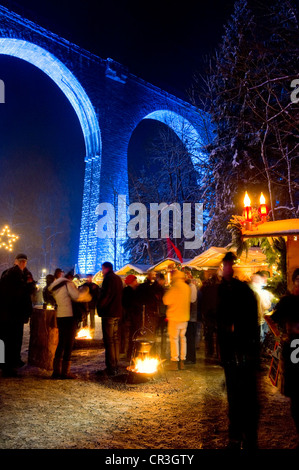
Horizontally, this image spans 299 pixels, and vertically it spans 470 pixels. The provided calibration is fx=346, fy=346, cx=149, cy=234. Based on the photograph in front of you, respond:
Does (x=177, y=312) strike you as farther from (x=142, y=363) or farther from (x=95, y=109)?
(x=95, y=109)

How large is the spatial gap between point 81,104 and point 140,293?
1778 centimetres

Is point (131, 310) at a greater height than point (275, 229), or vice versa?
point (275, 229)

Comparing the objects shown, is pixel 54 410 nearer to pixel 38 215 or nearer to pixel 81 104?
pixel 81 104

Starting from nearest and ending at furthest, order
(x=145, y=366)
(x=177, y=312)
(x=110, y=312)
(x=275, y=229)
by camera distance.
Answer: (x=275, y=229) → (x=145, y=366) → (x=110, y=312) → (x=177, y=312)

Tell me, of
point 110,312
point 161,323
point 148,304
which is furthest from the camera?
point 161,323

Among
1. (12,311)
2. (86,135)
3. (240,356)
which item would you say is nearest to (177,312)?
(12,311)

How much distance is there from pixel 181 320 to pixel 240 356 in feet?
11.2

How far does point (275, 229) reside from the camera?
5742 mm

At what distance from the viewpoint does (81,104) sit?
2188 centimetres

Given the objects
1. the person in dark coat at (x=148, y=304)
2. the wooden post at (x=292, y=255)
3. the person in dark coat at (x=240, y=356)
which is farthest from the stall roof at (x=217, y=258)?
the person in dark coat at (x=240, y=356)

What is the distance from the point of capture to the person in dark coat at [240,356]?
10.5 feet

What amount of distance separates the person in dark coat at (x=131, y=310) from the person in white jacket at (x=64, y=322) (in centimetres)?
179

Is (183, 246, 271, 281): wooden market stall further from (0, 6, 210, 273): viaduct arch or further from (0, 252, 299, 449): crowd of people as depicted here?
(0, 6, 210, 273): viaduct arch
